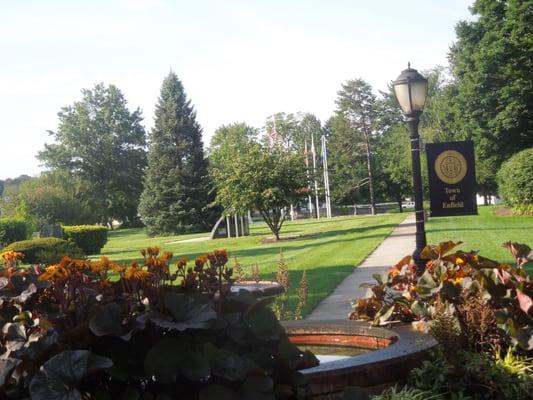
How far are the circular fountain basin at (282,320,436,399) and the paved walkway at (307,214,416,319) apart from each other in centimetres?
340

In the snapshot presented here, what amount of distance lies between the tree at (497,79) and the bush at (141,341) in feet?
119

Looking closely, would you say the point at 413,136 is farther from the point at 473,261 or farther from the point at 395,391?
the point at 395,391

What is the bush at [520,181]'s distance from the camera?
30.7 m

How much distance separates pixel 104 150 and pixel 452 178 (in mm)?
62727

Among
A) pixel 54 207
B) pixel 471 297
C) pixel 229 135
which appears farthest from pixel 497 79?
pixel 229 135

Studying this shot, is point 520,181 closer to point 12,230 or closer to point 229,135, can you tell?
point 12,230

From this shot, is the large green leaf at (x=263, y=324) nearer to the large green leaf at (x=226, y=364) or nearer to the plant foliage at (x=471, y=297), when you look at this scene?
the large green leaf at (x=226, y=364)

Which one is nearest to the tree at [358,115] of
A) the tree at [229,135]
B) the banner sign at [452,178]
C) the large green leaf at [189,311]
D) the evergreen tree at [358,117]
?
the evergreen tree at [358,117]

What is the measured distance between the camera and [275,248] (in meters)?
22.4

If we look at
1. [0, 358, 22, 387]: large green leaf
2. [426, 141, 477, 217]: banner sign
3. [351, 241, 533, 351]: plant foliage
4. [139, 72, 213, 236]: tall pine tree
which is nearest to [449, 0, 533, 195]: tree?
[139, 72, 213, 236]: tall pine tree

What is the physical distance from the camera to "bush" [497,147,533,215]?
30656mm

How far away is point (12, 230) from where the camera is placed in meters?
26.1

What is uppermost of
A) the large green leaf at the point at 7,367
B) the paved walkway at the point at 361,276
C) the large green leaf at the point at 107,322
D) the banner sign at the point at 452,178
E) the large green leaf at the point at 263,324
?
the banner sign at the point at 452,178

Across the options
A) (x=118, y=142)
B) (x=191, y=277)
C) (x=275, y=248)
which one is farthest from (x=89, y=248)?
(x=118, y=142)
